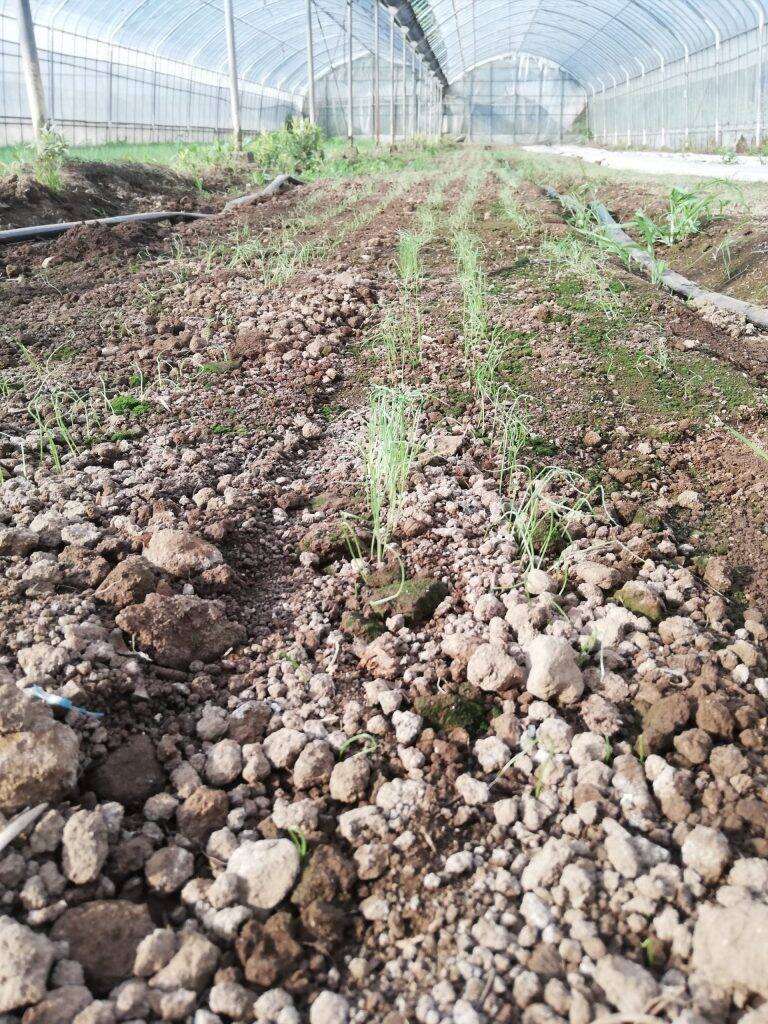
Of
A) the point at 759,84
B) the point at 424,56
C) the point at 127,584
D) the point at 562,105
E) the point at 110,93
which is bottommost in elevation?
the point at 127,584

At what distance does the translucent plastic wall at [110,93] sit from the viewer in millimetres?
12039

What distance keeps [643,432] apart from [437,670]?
1.20 m

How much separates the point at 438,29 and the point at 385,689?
95.3 ft

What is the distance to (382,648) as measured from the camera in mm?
1435

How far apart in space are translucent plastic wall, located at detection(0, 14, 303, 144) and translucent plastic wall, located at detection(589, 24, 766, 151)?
12.2 metres

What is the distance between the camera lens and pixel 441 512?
1896 millimetres

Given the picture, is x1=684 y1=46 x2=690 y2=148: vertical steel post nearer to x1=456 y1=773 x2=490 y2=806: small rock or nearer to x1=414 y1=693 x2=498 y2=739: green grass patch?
x1=414 y1=693 x2=498 y2=739: green grass patch

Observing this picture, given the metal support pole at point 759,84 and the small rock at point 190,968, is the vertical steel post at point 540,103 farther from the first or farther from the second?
the small rock at point 190,968

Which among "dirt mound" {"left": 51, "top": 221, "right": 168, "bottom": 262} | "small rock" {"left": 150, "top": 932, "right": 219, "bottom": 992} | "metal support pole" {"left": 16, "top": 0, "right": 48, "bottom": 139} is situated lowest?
"small rock" {"left": 150, "top": 932, "right": 219, "bottom": 992}

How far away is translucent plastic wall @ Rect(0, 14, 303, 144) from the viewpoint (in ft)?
39.5

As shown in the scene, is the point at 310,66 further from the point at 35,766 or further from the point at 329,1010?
the point at 329,1010

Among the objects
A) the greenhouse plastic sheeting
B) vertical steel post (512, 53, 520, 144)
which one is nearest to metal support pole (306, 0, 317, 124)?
the greenhouse plastic sheeting

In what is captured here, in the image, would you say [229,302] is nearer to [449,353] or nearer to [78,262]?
[449,353]

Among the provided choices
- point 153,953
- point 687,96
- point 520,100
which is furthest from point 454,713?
point 520,100
